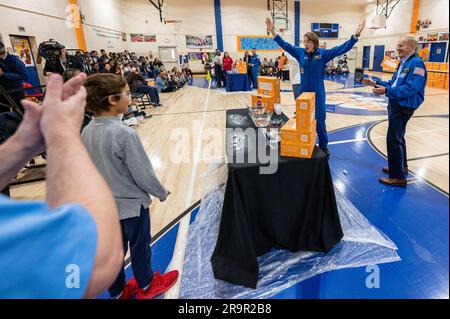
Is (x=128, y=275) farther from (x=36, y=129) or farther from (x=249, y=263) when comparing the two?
(x=36, y=129)

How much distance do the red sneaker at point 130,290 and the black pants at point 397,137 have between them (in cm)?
262

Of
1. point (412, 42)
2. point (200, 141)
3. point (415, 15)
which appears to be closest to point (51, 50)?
point (200, 141)

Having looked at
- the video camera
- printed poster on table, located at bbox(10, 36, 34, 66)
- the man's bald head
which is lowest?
the man's bald head

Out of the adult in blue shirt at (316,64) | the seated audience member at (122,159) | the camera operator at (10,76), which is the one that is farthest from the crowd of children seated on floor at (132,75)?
the adult in blue shirt at (316,64)

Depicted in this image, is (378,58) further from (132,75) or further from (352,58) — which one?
(132,75)

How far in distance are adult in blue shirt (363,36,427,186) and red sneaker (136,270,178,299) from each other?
214 centimetres

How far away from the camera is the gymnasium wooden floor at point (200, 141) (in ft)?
1.45

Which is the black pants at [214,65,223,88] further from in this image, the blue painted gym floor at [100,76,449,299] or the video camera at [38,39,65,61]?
the blue painted gym floor at [100,76,449,299]

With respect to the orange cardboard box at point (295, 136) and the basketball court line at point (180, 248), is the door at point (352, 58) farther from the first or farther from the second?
the orange cardboard box at point (295, 136)

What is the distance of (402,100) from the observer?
252cm

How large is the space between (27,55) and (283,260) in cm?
945

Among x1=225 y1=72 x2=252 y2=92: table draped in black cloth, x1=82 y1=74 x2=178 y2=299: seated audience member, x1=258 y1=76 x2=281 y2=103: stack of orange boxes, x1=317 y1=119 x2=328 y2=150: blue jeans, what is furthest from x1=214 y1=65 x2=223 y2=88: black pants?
x1=82 y1=74 x2=178 y2=299: seated audience member

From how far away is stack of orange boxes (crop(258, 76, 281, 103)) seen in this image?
8.99 ft
